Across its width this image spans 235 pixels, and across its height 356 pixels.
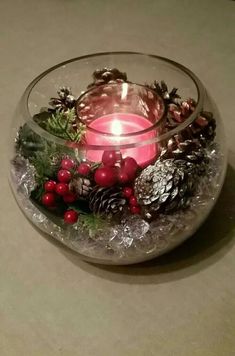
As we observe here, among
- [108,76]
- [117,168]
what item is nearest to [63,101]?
[108,76]

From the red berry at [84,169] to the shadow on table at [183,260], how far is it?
0.13m

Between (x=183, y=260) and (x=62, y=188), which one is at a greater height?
(x=62, y=188)

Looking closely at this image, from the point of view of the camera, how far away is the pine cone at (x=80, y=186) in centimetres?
51

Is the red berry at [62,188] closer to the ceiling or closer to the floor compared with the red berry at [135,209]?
closer to the ceiling

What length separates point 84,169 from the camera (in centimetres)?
51

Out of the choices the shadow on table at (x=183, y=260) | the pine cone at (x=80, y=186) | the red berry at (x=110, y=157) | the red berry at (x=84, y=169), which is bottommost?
the shadow on table at (x=183, y=260)

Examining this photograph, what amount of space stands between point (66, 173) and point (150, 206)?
0.30ft

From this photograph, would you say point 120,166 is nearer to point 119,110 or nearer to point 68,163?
point 68,163

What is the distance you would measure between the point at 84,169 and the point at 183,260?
7.0 inches

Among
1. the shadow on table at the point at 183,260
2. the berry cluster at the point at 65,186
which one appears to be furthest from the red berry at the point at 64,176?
the shadow on table at the point at 183,260

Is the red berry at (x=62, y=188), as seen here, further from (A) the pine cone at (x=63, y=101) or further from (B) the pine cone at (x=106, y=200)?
(A) the pine cone at (x=63, y=101)

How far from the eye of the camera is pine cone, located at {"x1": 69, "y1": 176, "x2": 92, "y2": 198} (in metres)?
0.51

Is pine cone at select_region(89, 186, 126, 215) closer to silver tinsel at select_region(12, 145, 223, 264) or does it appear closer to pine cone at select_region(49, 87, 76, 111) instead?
silver tinsel at select_region(12, 145, 223, 264)

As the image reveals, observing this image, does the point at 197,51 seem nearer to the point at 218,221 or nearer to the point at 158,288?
the point at 218,221
